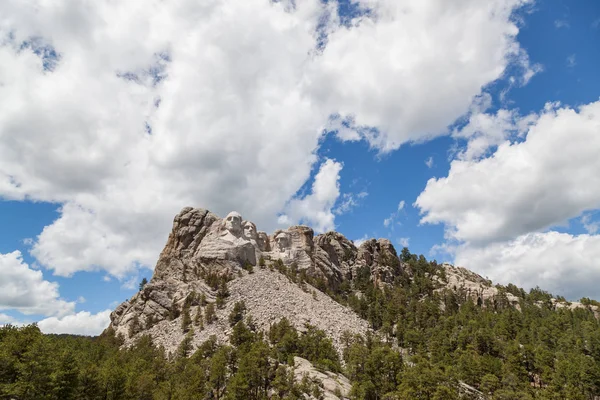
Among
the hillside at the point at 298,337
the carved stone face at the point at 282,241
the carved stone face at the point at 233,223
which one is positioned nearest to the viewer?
the hillside at the point at 298,337

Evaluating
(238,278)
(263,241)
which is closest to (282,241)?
(263,241)

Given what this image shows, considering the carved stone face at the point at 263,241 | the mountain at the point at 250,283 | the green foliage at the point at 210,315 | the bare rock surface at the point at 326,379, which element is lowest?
the bare rock surface at the point at 326,379

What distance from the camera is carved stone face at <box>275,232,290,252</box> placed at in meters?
180

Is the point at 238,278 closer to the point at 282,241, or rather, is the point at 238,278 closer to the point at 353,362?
the point at 282,241

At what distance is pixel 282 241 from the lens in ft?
596

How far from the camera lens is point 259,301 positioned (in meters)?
126

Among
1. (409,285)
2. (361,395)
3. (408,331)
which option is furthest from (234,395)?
(409,285)

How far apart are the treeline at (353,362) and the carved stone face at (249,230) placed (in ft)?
189

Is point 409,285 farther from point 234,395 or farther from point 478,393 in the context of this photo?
point 234,395

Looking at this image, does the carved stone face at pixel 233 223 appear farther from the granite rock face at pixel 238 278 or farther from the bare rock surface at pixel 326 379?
the bare rock surface at pixel 326 379

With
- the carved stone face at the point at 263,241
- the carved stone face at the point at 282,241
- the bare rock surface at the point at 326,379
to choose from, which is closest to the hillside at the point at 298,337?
the bare rock surface at the point at 326,379

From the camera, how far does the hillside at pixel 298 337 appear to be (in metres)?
69.5

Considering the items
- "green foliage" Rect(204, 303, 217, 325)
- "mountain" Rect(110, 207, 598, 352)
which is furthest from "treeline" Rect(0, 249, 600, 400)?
"mountain" Rect(110, 207, 598, 352)

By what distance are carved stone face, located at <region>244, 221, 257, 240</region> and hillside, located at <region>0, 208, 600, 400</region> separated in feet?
2.09
